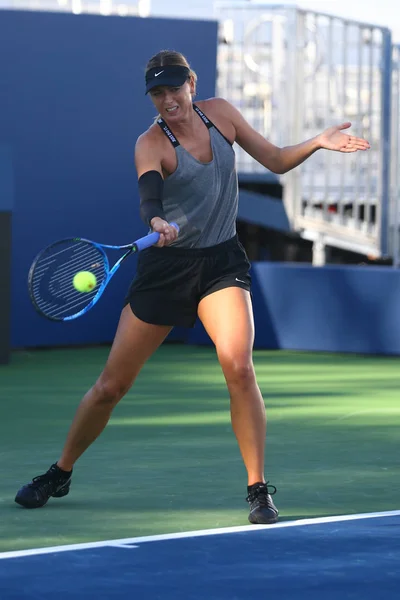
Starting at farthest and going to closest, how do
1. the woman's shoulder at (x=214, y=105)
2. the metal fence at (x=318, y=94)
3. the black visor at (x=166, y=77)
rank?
the metal fence at (x=318, y=94) < the woman's shoulder at (x=214, y=105) < the black visor at (x=166, y=77)

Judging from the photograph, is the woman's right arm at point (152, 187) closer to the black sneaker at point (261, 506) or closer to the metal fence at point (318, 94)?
the black sneaker at point (261, 506)

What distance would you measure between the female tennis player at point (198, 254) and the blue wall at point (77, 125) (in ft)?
27.3

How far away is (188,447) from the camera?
348 inches

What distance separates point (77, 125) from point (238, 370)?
918 cm

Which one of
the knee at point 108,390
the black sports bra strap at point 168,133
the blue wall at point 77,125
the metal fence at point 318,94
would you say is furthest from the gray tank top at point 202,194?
the metal fence at point 318,94

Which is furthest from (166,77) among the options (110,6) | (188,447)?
(110,6)

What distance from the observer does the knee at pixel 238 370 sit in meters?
6.38

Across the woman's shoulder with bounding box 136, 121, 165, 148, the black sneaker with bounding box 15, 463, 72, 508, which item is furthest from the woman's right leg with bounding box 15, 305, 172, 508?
the woman's shoulder with bounding box 136, 121, 165, 148

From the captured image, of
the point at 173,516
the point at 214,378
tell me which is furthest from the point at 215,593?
the point at 214,378

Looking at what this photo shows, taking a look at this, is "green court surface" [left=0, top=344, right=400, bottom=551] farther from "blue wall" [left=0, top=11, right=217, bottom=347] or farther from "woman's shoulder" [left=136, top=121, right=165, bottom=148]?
"woman's shoulder" [left=136, top=121, right=165, bottom=148]

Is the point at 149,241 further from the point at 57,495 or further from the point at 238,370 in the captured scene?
the point at 57,495

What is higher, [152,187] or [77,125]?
[77,125]

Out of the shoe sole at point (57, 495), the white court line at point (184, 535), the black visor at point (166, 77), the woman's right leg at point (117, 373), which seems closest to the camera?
the white court line at point (184, 535)

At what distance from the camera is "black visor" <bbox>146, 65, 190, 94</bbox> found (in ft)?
20.7
